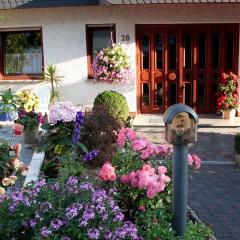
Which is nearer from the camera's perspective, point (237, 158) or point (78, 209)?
point (78, 209)

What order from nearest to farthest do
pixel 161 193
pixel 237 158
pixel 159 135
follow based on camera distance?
pixel 161 193
pixel 237 158
pixel 159 135

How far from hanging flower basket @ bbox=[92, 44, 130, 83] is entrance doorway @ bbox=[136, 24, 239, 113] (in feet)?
3.85

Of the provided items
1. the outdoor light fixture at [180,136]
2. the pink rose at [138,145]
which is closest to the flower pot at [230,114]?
the pink rose at [138,145]

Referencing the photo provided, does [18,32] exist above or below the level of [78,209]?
above

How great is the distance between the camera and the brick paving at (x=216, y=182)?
21.5ft

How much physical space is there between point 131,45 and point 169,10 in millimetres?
1283

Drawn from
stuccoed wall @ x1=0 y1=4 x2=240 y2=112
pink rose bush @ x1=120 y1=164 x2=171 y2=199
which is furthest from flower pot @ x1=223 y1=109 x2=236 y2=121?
pink rose bush @ x1=120 y1=164 x2=171 y2=199

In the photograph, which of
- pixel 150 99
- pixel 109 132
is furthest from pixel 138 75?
pixel 109 132

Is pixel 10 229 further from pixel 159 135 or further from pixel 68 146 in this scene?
pixel 159 135

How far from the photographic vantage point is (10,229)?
13.2ft

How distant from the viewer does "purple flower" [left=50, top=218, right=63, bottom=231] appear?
3.77m

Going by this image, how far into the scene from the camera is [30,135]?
8.73m

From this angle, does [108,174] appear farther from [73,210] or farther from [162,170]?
[73,210]

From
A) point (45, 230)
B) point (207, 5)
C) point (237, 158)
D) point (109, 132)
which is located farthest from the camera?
point (207, 5)
